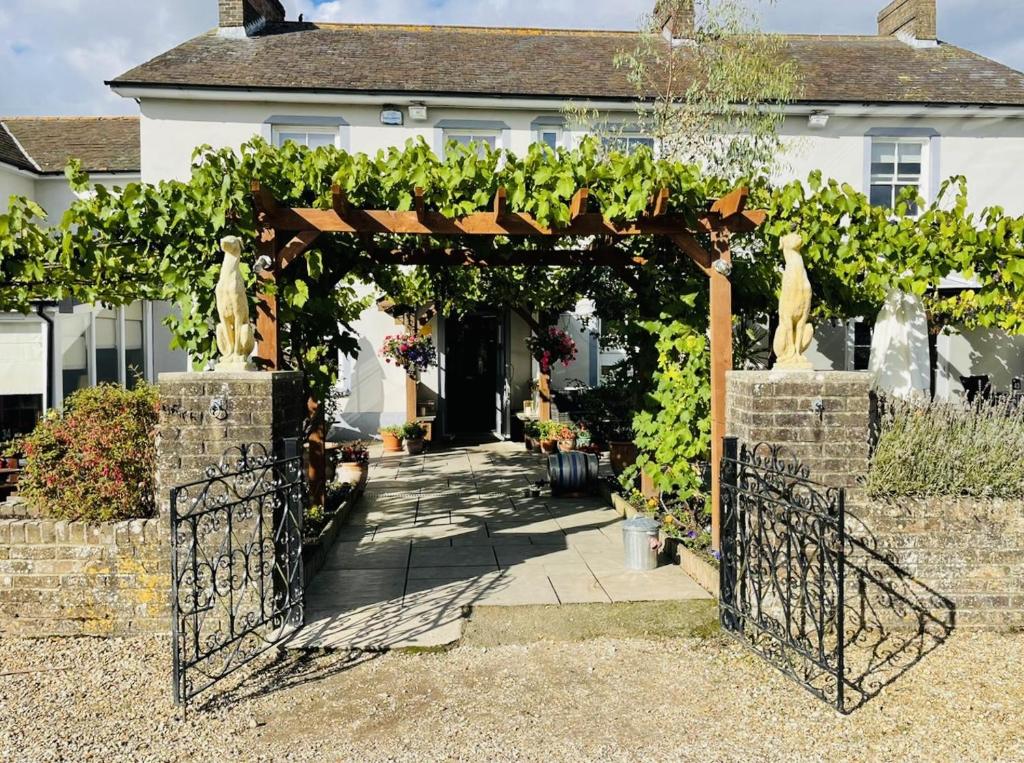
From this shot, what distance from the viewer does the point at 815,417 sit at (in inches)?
175

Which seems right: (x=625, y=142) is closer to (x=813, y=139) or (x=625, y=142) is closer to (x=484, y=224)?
(x=813, y=139)

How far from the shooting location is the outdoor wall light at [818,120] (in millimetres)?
11945

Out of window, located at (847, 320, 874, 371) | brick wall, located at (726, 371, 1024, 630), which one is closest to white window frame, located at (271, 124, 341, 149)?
window, located at (847, 320, 874, 371)

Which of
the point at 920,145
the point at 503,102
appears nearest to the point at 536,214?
the point at 503,102

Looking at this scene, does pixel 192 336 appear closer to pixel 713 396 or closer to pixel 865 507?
pixel 713 396

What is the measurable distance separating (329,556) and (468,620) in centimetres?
185

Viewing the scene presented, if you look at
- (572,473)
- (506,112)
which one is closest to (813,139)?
(506,112)

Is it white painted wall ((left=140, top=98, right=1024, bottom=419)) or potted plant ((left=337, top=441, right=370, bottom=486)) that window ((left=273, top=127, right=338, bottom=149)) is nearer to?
white painted wall ((left=140, top=98, right=1024, bottom=419))

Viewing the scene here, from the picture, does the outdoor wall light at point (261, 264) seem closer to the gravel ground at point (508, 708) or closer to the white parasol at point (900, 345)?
the gravel ground at point (508, 708)

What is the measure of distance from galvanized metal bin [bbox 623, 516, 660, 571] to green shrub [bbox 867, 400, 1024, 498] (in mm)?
1614

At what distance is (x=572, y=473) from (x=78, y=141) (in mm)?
13094

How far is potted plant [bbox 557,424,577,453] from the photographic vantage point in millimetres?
10956

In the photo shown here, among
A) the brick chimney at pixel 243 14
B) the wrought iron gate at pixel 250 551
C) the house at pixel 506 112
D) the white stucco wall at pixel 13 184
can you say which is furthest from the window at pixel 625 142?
the white stucco wall at pixel 13 184

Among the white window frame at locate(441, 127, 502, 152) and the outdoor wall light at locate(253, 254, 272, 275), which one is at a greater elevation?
the white window frame at locate(441, 127, 502, 152)
